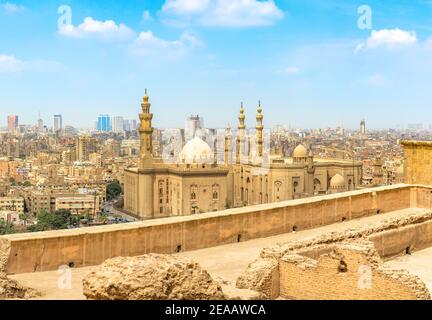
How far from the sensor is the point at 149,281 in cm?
299

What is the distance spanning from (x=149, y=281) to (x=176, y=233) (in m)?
2.80

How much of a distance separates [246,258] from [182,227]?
25.5 inches

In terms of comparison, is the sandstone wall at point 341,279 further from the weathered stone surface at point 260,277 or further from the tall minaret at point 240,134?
the tall minaret at point 240,134

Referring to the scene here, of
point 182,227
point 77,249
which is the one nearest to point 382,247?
point 182,227

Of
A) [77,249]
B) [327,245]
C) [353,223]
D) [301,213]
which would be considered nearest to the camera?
[77,249]

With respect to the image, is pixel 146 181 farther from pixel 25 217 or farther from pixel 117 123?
pixel 117 123

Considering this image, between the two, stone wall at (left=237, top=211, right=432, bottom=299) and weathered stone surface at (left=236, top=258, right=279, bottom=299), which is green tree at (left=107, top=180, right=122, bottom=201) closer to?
stone wall at (left=237, top=211, right=432, bottom=299)

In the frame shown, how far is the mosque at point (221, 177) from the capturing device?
51.0 m

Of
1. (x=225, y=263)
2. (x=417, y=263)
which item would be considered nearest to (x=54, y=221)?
(x=417, y=263)

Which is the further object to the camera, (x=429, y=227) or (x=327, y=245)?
(x=429, y=227)

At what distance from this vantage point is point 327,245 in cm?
575

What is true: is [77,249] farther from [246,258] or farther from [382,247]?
[382,247]

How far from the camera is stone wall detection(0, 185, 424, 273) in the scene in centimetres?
490
